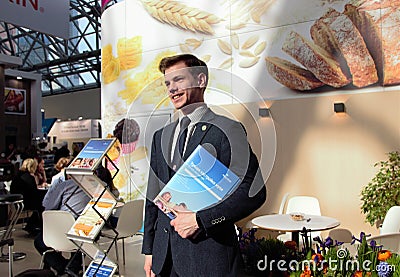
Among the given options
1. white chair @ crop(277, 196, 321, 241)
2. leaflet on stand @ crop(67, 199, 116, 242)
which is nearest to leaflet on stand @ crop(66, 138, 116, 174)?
leaflet on stand @ crop(67, 199, 116, 242)

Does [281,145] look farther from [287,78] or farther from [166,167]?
[166,167]

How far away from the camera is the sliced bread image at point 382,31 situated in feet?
13.9

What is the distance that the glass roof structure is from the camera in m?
19.2

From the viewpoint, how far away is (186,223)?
1.22 metres

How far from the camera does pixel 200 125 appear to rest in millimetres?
1205

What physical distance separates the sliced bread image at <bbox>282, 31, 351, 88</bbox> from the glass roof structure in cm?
1507

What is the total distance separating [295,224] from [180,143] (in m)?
2.75

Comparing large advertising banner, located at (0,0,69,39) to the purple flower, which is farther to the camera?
large advertising banner, located at (0,0,69,39)

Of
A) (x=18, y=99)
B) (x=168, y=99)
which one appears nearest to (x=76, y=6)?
(x=18, y=99)

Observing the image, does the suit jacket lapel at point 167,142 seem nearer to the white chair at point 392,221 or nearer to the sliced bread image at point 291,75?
the white chair at point 392,221

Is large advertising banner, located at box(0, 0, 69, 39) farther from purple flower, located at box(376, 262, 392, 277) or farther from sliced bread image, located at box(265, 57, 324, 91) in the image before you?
purple flower, located at box(376, 262, 392, 277)

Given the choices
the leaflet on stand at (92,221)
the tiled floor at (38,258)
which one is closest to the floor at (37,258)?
the tiled floor at (38,258)

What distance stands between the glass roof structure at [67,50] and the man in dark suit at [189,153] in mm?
18258

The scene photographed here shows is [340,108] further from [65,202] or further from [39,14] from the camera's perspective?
[39,14]
